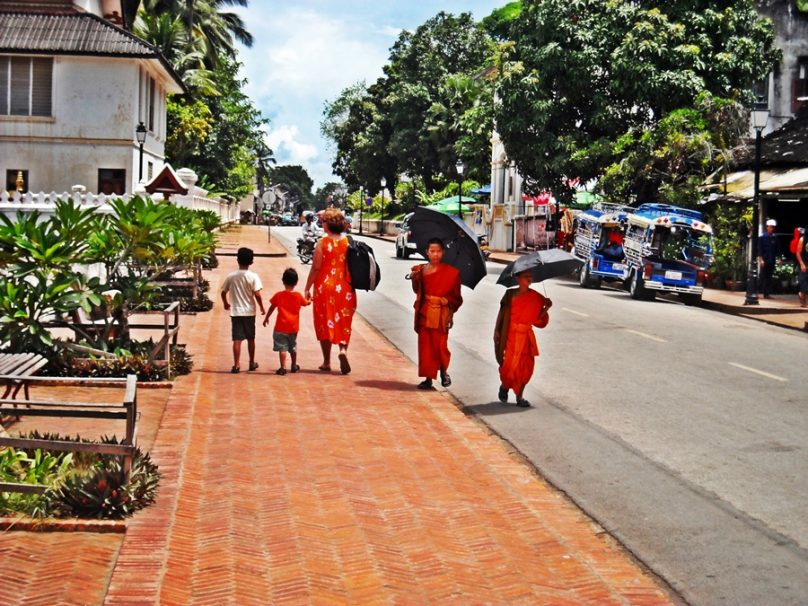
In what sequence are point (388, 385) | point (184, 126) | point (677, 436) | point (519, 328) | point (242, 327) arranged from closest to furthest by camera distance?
point (677, 436) < point (519, 328) < point (388, 385) < point (242, 327) < point (184, 126)

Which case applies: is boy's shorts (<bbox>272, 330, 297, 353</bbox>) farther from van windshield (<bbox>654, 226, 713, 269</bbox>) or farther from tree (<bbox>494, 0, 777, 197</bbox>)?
tree (<bbox>494, 0, 777, 197</bbox>)

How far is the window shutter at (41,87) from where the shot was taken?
3638 centimetres

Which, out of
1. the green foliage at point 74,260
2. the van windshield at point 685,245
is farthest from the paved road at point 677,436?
the van windshield at point 685,245

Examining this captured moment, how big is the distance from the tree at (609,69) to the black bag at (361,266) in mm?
23659

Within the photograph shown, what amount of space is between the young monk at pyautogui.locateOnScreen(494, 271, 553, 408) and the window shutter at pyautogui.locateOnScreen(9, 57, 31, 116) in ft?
94.0

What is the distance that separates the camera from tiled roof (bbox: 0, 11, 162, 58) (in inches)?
1400

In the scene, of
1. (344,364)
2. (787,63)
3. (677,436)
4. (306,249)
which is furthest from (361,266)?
(787,63)

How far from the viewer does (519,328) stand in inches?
454

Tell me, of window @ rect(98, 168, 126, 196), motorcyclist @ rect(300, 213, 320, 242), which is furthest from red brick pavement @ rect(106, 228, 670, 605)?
motorcyclist @ rect(300, 213, 320, 242)

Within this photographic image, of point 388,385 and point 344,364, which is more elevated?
point 344,364

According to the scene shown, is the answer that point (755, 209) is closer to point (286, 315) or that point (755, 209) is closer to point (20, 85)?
point (286, 315)

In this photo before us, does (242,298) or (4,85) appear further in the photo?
(4,85)

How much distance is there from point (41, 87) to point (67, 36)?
1.81 m

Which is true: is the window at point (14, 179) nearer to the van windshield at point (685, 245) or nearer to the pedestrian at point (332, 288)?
the van windshield at point (685, 245)
